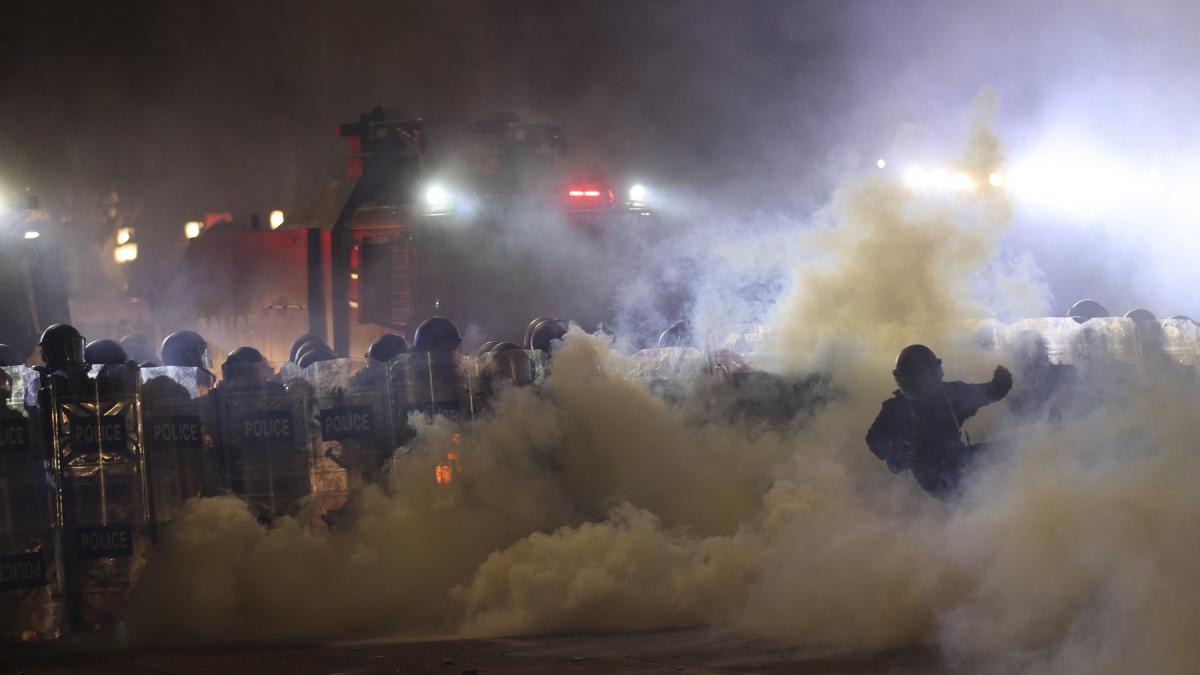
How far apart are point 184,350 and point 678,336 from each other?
5915 millimetres

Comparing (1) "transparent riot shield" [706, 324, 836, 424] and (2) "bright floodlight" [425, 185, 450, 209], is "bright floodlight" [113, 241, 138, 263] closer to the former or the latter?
(2) "bright floodlight" [425, 185, 450, 209]

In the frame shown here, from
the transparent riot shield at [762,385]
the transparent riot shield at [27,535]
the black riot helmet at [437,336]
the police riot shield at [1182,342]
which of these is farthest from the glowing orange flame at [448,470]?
the police riot shield at [1182,342]

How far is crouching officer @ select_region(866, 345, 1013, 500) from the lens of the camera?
9875mm

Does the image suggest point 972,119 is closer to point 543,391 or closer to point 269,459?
point 543,391

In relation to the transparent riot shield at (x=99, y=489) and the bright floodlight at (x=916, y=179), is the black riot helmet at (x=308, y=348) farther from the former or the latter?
the bright floodlight at (x=916, y=179)

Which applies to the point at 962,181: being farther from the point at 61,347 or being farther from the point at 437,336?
the point at 61,347

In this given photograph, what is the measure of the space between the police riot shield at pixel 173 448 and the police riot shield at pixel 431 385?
1.88m

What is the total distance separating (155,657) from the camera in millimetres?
9852

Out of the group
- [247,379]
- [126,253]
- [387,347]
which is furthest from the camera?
[126,253]

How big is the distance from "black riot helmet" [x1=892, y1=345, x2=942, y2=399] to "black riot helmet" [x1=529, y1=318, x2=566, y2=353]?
6061 millimetres

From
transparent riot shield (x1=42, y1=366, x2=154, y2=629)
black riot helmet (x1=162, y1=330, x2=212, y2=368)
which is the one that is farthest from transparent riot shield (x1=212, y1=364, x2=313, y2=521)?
black riot helmet (x1=162, y1=330, x2=212, y2=368)

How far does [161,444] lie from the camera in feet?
38.3

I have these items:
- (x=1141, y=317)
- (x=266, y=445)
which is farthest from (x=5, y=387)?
(x=1141, y=317)

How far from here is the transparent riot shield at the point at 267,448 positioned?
12242 millimetres
